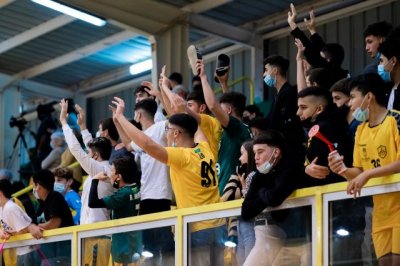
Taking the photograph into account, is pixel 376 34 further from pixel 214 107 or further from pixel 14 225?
pixel 14 225

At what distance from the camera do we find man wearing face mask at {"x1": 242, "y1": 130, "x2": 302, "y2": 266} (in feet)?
24.7

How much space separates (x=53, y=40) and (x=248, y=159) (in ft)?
36.4

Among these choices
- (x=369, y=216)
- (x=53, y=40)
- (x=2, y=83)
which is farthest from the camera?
(x=2, y=83)

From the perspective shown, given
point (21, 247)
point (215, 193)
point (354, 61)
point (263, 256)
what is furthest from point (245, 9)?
point (263, 256)

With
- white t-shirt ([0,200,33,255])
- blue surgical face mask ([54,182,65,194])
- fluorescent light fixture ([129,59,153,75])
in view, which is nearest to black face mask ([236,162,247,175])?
white t-shirt ([0,200,33,255])

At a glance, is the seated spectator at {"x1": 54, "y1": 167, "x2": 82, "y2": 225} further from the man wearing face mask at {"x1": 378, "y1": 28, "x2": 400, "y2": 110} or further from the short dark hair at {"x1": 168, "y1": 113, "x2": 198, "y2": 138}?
the man wearing face mask at {"x1": 378, "y1": 28, "x2": 400, "y2": 110}

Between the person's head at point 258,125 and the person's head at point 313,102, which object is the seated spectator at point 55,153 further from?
the person's head at point 313,102

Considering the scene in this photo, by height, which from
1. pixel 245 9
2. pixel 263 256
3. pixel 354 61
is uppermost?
pixel 245 9

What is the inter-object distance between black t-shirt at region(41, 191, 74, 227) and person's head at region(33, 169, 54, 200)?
0.24 m

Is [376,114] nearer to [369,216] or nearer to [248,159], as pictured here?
[369,216]

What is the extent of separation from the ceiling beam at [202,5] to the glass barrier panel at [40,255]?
20.6ft

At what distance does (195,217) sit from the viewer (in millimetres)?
8570

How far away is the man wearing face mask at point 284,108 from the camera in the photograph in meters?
9.12

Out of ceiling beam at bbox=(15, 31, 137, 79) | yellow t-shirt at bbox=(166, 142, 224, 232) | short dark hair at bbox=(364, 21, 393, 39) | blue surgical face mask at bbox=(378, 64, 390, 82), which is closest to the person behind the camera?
blue surgical face mask at bbox=(378, 64, 390, 82)
